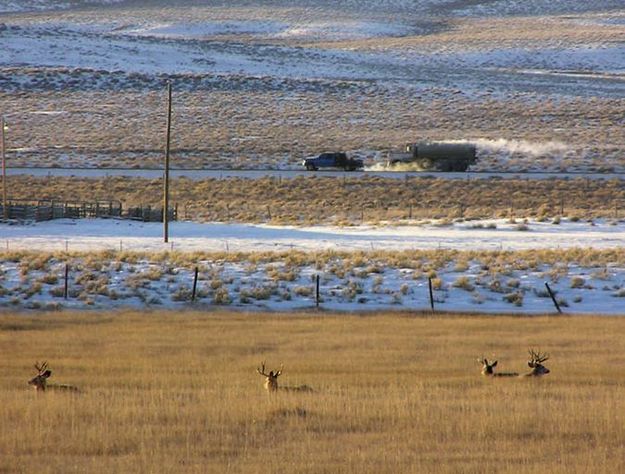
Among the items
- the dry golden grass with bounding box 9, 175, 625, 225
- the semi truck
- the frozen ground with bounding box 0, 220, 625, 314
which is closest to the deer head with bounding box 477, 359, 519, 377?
the frozen ground with bounding box 0, 220, 625, 314

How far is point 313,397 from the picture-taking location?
1662 cm

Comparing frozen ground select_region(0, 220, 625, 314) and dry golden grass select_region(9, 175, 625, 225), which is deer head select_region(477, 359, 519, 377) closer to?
frozen ground select_region(0, 220, 625, 314)

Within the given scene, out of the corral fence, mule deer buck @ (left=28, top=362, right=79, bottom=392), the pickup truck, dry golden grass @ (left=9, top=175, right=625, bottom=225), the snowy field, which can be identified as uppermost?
mule deer buck @ (left=28, top=362, right=79, bottom=392)

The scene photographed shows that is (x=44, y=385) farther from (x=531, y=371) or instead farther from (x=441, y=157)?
(x=441, y=157)

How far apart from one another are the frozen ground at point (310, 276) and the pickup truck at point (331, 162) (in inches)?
890

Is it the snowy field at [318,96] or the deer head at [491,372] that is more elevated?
the deer head at [491,372]

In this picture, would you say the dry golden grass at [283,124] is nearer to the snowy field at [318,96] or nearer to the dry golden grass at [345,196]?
the snowy field at [318,96]

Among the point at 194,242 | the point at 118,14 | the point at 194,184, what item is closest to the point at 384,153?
the point at 194,184

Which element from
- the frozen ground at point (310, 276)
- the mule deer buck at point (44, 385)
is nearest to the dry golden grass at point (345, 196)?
the frozen ground at point (310, 276)

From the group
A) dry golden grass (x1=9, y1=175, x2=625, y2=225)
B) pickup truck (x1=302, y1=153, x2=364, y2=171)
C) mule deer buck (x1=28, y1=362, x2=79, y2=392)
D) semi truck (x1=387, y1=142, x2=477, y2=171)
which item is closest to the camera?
mule deer buck (x1=28, y1=362, x2=79, y2=392)

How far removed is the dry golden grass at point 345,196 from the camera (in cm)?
5188

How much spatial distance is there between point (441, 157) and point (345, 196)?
33.4 ft

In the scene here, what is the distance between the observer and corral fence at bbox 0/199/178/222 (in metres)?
48.6

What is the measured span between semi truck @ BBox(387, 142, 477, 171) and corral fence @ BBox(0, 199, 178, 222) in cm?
1768
